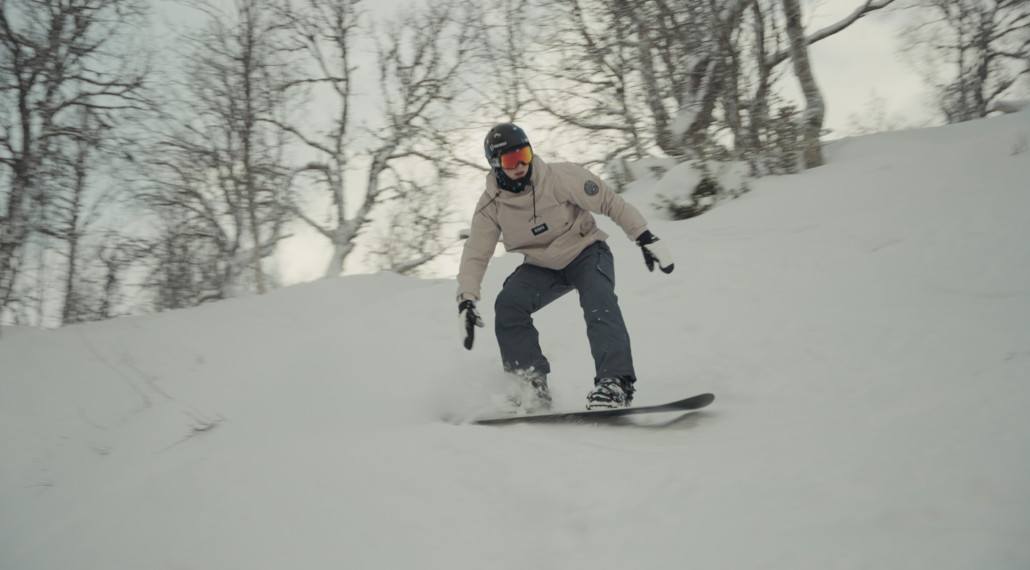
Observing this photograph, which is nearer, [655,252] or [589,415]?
[589,415]

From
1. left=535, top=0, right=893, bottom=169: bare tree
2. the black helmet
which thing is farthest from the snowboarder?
left=535, top=0, right=893, bottom=169: bare tree

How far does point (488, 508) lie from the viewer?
6.69 ft

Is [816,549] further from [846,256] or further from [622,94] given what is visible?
[622,94]

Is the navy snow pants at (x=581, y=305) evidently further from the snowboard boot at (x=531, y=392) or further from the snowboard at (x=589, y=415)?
the snowboard at (x=589, y=415)

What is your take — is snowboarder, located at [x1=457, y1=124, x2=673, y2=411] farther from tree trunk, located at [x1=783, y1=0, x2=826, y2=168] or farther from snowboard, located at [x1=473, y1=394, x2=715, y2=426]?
tree trunk, located at [x1=783, y1=0, x2=826, y2=168]

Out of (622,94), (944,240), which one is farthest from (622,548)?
(622,94)

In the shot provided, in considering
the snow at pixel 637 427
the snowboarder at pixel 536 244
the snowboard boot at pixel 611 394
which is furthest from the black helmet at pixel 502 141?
the snow at pixel 637 427

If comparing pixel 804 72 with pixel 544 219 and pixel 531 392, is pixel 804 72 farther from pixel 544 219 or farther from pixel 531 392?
pixel 531 392

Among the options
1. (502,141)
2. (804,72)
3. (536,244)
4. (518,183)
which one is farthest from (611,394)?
(804,72)

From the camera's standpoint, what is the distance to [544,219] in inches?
136

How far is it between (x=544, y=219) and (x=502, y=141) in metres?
0.51

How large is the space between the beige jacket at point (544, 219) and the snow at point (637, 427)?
2.88ft

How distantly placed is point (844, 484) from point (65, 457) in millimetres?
4811

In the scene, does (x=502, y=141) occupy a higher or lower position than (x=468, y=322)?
higher
